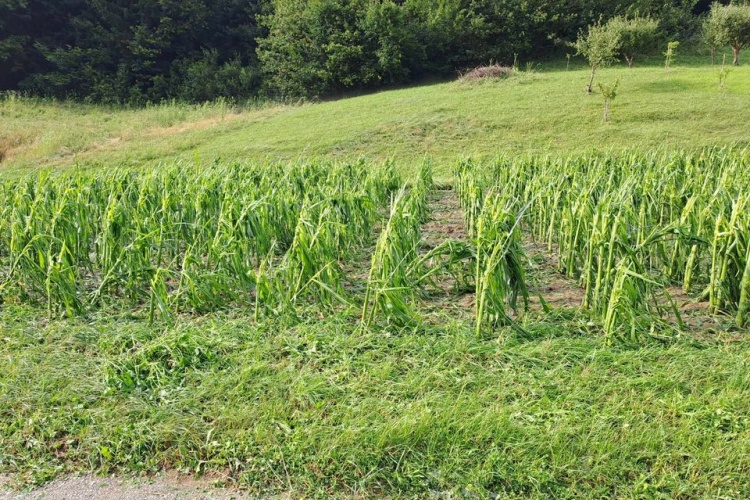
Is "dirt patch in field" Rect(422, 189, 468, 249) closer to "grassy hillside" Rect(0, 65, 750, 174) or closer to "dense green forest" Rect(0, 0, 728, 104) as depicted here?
"grassy hillside" Rect(0, 65, 750, 174)

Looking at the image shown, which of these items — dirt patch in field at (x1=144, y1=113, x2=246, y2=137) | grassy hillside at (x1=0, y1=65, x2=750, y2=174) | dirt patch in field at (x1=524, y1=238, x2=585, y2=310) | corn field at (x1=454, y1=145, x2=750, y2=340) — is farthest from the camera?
dirt patch in field at (x1=144, y1=113, x2=246, y2=137)

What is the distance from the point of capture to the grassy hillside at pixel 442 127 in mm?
13156

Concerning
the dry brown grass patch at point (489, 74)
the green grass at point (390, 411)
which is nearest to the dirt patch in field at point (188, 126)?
the dry brown grass patch at point (489, 74)

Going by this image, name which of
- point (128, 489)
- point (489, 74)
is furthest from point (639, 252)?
point (489, 74)

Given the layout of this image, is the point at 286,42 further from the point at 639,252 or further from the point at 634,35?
the point at 639,252

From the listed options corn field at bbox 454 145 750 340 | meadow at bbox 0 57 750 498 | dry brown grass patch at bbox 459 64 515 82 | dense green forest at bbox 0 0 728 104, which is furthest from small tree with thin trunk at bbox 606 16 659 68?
corn field at bbox 454 145 750 340

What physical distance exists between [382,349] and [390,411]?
0.55 meters

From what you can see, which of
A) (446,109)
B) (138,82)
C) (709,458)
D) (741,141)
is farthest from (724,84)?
(138,82)

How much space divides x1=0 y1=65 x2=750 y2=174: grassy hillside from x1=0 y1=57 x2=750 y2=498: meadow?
7232 millimetres

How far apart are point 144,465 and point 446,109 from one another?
50.1 feet

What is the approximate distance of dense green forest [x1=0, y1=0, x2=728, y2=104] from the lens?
91.0ft

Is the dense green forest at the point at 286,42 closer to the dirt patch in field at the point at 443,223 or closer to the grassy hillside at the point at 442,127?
the grassy hillside at the point at 442,127

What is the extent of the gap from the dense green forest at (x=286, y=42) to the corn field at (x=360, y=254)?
933 inches

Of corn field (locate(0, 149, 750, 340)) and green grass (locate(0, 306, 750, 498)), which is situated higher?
corn field (locate(0, 149, 750, 340))
